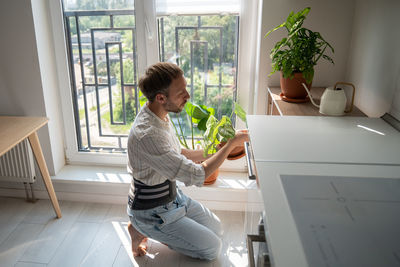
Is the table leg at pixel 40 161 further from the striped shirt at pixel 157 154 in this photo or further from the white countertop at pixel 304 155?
the white countertop at pixel 304 155

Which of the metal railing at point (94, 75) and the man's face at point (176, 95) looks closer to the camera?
the man's face at point (176, 95)

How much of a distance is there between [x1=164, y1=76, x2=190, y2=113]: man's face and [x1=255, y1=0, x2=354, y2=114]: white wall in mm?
642

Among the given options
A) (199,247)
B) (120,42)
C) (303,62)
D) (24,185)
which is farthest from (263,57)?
(24,185)

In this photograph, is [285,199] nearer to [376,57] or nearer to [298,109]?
[298,109]

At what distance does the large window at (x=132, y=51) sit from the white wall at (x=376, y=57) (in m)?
0.76

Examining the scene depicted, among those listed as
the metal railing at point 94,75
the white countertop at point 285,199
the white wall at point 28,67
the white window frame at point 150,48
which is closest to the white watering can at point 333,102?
the white countertop at point 285,199

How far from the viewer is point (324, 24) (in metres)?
1.86

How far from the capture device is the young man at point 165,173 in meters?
1.49

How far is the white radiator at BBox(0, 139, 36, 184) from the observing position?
2.23 m

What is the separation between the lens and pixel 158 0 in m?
2.13

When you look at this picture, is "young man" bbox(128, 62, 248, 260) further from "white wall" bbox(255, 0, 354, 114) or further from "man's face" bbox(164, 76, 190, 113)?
"white wall" bbox(255, 0, 354, 114)

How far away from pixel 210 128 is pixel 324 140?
0.76 meters

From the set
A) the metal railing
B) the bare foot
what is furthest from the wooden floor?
the metal railing

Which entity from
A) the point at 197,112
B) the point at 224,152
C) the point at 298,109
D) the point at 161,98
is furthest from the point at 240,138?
the point at 197,112
